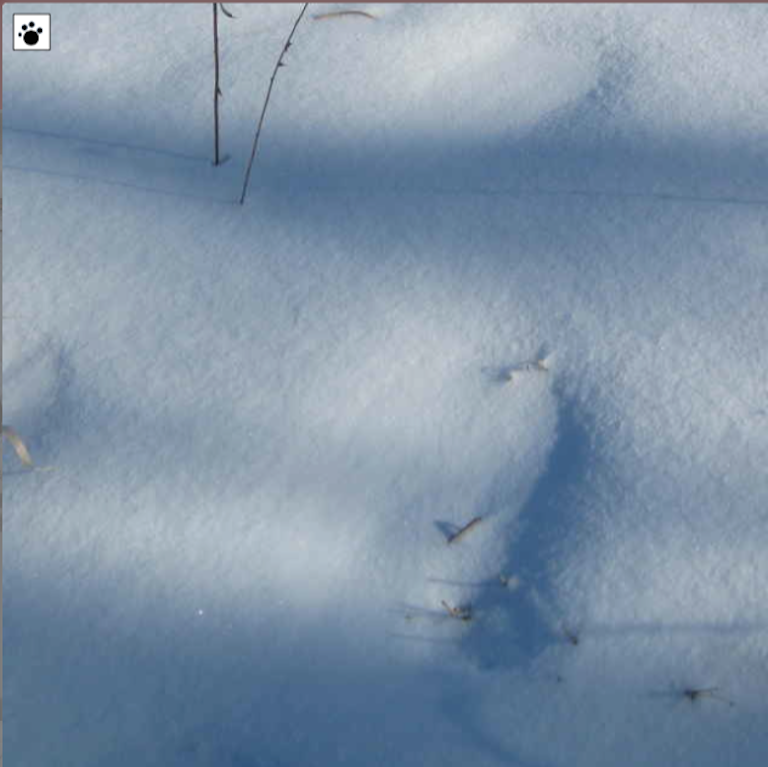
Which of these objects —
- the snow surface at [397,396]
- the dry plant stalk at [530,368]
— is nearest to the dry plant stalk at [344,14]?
the snow surface at [397,396]

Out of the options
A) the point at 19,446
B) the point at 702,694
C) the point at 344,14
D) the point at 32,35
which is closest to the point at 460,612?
the point at 702,694

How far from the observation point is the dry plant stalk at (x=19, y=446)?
95 cm

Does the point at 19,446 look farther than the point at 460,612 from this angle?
Yes

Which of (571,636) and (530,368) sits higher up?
(530,368)

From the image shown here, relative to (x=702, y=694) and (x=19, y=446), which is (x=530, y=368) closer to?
(x=702, y=694)

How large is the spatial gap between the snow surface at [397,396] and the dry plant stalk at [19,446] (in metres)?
0.01

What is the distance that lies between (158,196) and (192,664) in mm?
A: 642

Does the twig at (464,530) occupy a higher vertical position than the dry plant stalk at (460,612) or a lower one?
higher

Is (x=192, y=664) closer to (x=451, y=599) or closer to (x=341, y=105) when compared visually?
(x=451, y=599)

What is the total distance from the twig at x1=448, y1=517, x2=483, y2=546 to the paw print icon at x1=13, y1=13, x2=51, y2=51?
1050 millimetres

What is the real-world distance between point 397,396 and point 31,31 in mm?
968

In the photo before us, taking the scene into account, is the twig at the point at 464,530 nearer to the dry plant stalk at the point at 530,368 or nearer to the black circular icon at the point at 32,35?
the dry plant stalk at the point at 530,368

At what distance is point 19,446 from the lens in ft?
3.12

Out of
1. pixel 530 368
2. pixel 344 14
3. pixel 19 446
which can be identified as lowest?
pixel 19 446
